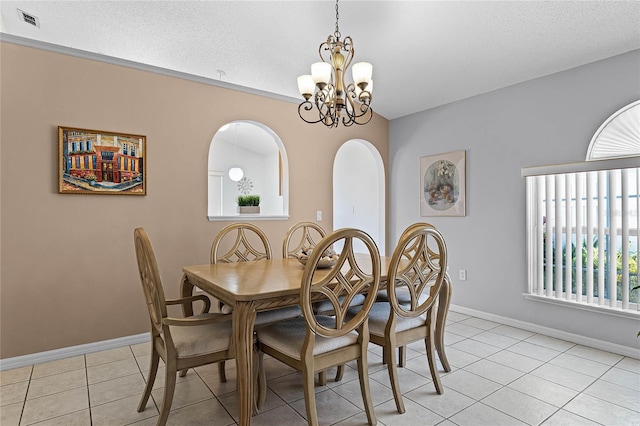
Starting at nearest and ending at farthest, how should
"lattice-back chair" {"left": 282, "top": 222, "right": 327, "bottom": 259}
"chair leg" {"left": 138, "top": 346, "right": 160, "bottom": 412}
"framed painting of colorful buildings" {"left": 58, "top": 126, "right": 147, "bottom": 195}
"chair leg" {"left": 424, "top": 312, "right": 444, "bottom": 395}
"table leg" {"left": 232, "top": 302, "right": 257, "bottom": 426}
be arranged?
"table leg" {"left": 232, "top": 302, "right": 257, "bottom": 426} < "chair leg" {"left": 138, "top": 346, "right": 160, "bottom": 412} < "chair leg" {"left": 424, "top": 312, "right": 444, "bottom": 395} < "framed painting of colorful buildings" {"left": 58, "top": 126, "right": 147, "bottom": 195} < "lattice-back chair" {"left": 282, "top": 222, "right": 327, "bottom": 259}

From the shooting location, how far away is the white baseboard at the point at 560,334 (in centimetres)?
280

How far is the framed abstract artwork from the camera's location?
3.96 metres

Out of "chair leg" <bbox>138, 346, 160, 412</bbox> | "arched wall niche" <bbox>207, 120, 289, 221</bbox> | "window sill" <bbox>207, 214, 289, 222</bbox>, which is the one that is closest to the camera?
"chair leg" <bbox>138, 346, 160, 412</bbox>

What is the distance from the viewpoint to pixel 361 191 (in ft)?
18.4

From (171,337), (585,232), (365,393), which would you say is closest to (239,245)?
(171,337)

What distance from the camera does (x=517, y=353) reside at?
2861 millimetres

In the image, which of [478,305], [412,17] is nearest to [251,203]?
[412,17]

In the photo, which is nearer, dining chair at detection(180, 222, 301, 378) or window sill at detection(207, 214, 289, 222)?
dining chair at detection(180, 222, 301, 378)

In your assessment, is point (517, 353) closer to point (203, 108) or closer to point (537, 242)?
point (537, 242)

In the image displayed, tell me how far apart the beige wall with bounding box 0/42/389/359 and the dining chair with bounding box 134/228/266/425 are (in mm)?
1308

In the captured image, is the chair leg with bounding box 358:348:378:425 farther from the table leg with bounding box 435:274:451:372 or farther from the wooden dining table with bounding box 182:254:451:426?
the table leg with bounding box 435:274:451:372

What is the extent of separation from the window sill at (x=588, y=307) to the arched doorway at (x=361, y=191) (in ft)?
6.28

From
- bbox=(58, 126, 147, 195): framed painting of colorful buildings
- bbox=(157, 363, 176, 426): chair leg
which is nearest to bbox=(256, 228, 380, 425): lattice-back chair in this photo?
bbox=(157, 363, 176, 426): chair leg

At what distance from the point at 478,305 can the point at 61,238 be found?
4006 millimetres
